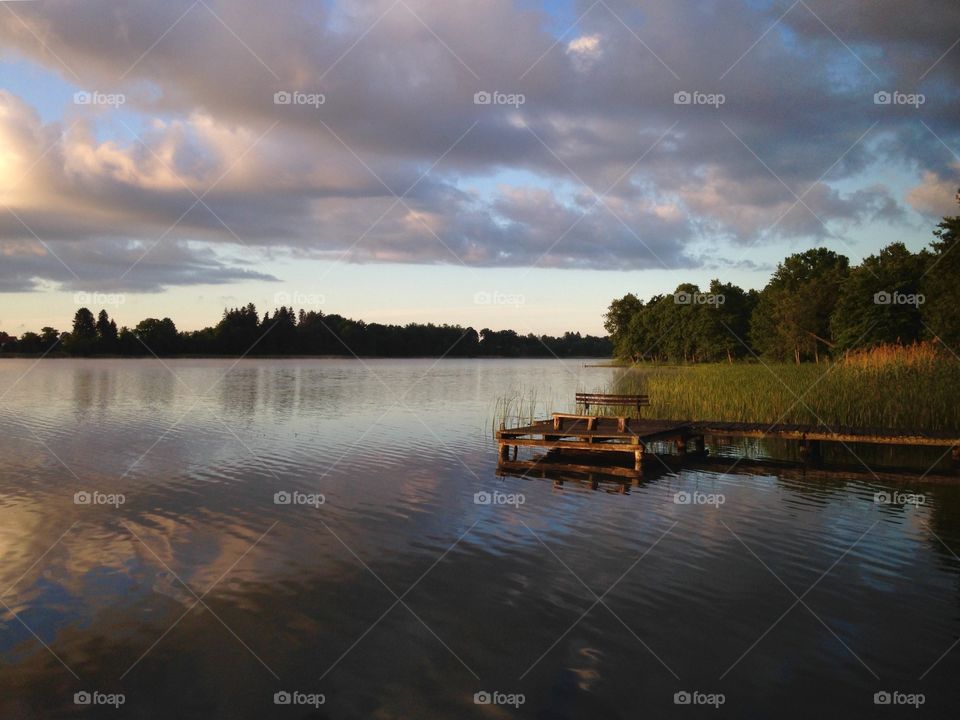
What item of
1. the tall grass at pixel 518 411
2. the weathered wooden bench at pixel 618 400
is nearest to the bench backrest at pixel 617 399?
the weathered wooden bench at pixel 618 400

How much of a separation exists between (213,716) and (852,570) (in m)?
9.47

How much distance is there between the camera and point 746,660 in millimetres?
7992

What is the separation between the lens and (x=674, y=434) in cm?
2341

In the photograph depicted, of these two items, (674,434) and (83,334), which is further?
(83,334)

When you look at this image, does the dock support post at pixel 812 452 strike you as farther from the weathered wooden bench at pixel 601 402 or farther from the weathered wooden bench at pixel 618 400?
the weathered wooden bench at pixel 618 400

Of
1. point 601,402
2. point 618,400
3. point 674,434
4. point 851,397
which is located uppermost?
point 851,397

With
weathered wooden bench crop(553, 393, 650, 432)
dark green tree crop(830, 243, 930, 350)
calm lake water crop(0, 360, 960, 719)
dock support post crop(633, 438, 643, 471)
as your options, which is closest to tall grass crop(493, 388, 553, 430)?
weathered wooden bench crop(553, 393, 650, 432)

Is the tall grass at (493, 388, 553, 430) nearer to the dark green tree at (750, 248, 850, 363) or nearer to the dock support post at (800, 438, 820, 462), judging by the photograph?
the dock support post at (800, 438, 820, 462)

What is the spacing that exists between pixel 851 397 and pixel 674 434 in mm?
8299

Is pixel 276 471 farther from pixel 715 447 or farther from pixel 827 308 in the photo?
pixel 827 308

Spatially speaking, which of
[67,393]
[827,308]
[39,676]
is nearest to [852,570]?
[39,676]

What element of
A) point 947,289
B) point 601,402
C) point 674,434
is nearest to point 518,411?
point 601,402

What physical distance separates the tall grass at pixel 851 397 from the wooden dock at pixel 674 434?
227 cm

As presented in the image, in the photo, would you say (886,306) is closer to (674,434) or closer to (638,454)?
(674,434)
